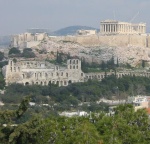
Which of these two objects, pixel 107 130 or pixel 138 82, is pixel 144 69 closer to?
pixel 138 82

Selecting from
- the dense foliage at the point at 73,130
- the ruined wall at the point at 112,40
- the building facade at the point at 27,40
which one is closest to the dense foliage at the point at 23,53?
the building facade at the point at 27,40

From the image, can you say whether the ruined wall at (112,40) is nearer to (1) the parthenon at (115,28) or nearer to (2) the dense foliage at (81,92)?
(1) the parthenon at (115,28)

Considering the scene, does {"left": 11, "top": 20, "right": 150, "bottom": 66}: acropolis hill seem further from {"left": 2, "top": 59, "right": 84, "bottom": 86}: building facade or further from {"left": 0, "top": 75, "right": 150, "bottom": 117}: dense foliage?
{"left": 0, "top": 75, "right": 150, "bottom": 117}: dense foliage

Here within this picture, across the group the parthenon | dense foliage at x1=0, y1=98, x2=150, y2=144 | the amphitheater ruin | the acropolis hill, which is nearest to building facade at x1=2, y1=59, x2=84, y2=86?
the amphitheater ruin

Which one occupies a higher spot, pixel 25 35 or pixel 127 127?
pixel 25 35

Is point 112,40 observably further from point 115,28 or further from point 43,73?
point 43,73

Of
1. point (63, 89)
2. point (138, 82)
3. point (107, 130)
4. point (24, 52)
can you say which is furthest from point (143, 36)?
point (107, 130)
